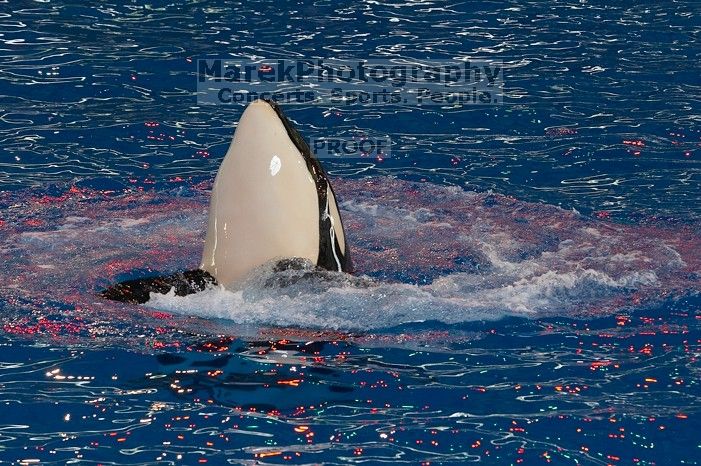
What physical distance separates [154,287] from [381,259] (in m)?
1.86

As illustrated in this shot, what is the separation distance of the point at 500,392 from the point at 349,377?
0.75m

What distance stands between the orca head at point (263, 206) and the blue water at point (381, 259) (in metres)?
0.27

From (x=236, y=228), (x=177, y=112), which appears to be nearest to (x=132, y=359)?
(x=236, y=228)

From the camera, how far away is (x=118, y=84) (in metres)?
12.9

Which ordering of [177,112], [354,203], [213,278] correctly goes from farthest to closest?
[177,112] → [354,203] → [213,278]

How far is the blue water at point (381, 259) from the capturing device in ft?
18.3

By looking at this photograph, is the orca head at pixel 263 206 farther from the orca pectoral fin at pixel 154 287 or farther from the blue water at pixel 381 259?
the blue water at pixel 381 259

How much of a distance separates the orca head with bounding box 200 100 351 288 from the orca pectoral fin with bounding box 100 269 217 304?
0.15 metres

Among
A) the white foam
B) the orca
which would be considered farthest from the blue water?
the orca

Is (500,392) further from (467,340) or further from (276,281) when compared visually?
(276,281)

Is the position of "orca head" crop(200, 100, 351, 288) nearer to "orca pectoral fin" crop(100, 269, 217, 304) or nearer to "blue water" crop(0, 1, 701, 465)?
"orca pectoral fin" crop(100, 269, 217, 304)

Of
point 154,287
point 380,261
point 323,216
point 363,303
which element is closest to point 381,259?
point 380,261

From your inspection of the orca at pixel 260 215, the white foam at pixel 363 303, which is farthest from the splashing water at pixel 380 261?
the orca at pixel 260 215

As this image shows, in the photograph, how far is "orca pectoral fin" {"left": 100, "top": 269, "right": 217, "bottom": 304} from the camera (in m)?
6.97
